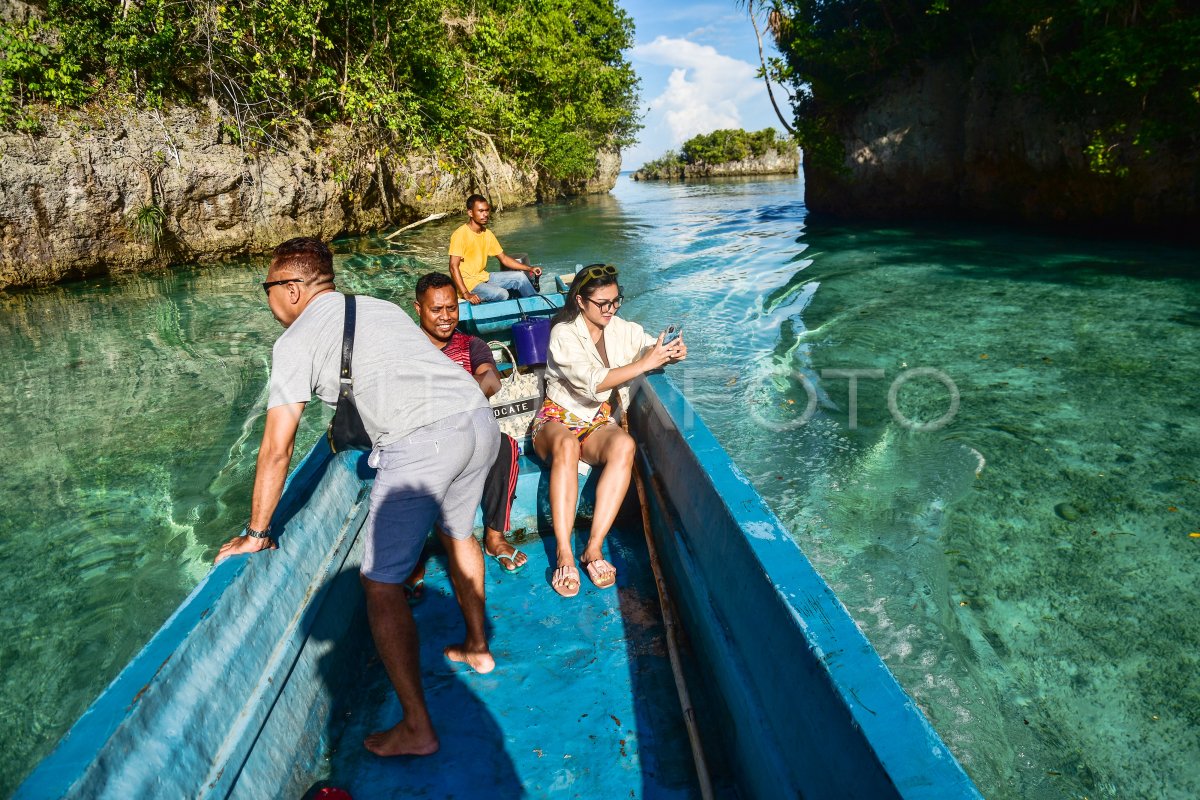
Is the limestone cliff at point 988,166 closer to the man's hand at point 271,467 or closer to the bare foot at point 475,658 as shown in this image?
the bare foot at point 475,658

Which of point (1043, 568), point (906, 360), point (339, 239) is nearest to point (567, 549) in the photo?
point (1043, 568)

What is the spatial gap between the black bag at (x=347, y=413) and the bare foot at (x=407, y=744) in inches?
42.4

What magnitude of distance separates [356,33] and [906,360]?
47.7 feet

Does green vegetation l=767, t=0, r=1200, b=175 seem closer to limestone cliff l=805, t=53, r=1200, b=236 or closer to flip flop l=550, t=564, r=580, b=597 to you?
limestone cliff l=805, t=53, r=1200, b=236

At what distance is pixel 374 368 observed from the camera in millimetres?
2152

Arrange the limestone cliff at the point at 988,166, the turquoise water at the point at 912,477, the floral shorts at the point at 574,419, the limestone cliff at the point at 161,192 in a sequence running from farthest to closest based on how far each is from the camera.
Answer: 1. the limestone cliff at the point at 161,192
2. the limestone cliff at the point at 988,166
3. the floral shorts at the point at 574,419
4. the turquoise water at the point at 912,477

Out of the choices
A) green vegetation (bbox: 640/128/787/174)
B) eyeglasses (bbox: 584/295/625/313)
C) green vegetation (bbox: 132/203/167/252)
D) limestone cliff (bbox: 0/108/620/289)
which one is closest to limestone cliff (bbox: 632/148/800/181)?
green vegetation (bbox: 640/128/787/174)

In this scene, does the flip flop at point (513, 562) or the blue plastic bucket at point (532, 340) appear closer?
the flip flop at point (513, 562)

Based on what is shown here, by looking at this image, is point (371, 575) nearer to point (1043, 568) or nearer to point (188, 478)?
point (1043, 568)

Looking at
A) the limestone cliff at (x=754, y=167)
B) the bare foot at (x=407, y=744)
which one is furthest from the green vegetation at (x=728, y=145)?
the bare foot at (x=407, y=744)

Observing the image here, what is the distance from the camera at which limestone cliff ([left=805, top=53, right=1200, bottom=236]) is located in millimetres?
10109

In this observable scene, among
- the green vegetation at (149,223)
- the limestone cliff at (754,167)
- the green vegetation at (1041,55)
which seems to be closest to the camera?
the green vegetation at (1041,55)

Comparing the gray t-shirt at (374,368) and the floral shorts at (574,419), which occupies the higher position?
the gray t-shirt at (374,368)

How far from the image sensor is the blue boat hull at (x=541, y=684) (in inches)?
57.1
